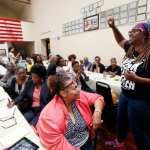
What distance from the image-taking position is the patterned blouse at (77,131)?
1.29 metres

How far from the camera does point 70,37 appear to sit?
7668 mm

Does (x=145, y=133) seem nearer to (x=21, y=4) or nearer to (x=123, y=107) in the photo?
(x=123, y=107)

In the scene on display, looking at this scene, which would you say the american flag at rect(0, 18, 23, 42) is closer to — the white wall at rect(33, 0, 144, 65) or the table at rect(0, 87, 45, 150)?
the white wall at rect(33, 0, 144, 65)

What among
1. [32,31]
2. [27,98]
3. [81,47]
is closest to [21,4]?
[32,31]

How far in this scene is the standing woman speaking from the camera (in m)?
1.50

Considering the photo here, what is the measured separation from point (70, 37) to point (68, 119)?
6.65 meters

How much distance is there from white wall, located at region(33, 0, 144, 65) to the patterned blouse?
14.4 feet

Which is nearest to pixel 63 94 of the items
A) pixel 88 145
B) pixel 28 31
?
pixel 88 145

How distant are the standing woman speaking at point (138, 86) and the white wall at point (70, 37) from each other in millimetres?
3885

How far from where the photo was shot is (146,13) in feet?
15.5

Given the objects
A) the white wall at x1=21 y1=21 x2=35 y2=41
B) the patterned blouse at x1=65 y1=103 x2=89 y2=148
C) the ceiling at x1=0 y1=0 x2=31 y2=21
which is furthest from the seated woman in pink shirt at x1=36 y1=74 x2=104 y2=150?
the ceiling at x1=0 y1=0 x2=31 y2=21

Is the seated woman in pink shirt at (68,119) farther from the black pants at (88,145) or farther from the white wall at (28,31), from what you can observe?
the white wall at (28,31)

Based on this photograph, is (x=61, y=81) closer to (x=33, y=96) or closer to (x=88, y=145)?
(x=88, y=145)

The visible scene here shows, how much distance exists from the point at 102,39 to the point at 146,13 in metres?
1.74
